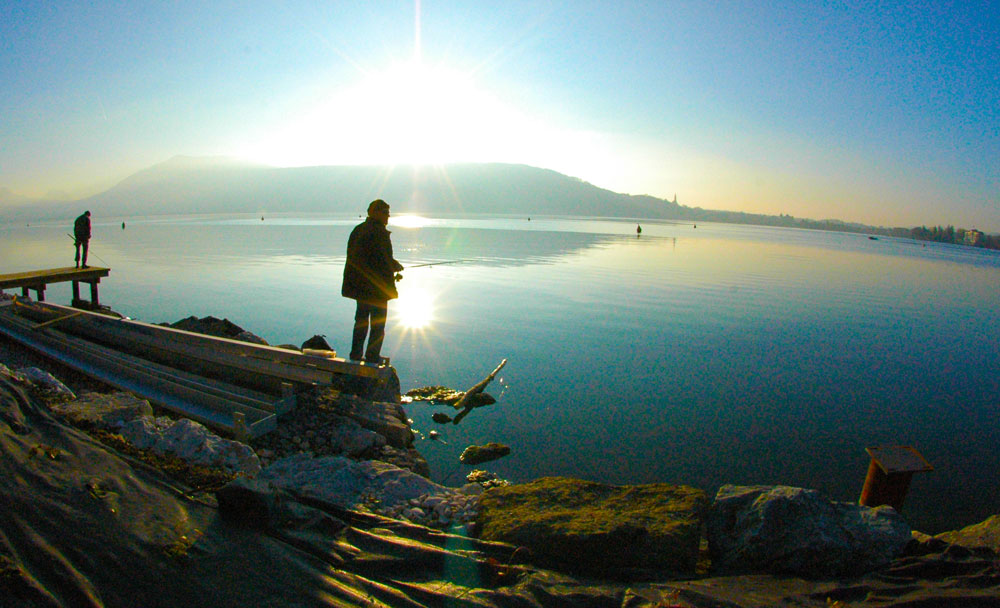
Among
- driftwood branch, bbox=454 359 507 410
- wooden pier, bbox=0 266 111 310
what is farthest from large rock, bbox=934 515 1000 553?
wooden pier, bbox=0 266 111 310

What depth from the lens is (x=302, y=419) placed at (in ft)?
24.9

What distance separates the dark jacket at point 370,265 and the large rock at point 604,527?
360cm

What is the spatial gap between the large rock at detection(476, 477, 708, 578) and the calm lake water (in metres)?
2.34

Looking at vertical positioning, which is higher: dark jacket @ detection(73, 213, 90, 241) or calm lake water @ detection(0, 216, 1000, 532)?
dark jacket @ detection(73, 213, 90, 241)

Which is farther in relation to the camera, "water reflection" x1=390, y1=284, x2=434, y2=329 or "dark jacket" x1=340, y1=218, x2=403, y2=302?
"water reflection" x1=390, y1=284, x2=434, y2=329

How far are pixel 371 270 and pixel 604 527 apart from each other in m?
4.88

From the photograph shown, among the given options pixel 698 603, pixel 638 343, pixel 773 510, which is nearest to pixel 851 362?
pixel 638 343

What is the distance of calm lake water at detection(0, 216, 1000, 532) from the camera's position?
838cm

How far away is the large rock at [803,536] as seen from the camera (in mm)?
4273

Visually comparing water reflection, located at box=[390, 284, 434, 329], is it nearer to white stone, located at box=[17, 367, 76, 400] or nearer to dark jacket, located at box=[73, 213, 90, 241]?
white stone, located at box=[17, 367, 76, 400]

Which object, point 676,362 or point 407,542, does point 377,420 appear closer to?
point 407,542

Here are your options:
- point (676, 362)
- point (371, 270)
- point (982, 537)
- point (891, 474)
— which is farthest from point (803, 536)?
point (676, 362)

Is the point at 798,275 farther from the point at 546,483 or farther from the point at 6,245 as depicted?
the point at 6,245

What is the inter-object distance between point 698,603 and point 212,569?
333cm
